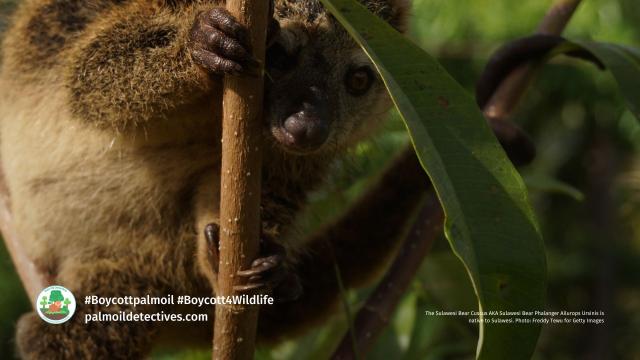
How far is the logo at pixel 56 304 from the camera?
122 inches

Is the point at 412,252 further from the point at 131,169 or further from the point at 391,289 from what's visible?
the point at 131,169

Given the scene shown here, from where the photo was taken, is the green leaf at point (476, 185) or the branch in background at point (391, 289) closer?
the green leaf at point (476, 185)

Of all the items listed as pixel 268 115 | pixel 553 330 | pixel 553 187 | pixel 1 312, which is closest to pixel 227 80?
pixel 268 115

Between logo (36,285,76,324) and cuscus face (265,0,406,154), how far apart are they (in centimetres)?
106

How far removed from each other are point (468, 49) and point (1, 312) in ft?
7.95

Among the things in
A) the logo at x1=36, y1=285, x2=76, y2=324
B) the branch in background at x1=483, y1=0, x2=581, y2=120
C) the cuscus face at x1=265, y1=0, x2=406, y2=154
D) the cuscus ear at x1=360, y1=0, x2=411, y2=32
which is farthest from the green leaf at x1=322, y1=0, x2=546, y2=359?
the logo at x1=36, y1=285, x2=76, y2=324

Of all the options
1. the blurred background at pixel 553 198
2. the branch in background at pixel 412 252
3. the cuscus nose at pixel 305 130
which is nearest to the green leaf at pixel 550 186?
the blurred background at pixel 553 198

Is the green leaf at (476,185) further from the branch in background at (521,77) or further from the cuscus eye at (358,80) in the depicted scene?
the branch in background at (521,77)

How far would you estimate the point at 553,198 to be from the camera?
629cm

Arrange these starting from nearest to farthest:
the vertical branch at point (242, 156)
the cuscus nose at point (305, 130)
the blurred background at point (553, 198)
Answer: the vertical branch at point (242, 156) < the cuscus nose at point (305, 130) < the blurred background at point (553, 198)

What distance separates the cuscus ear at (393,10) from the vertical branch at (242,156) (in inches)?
43.0

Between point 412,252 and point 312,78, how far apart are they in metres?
0.84

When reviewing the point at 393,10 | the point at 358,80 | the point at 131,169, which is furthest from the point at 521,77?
the point at 131,169

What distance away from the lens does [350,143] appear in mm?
3441
